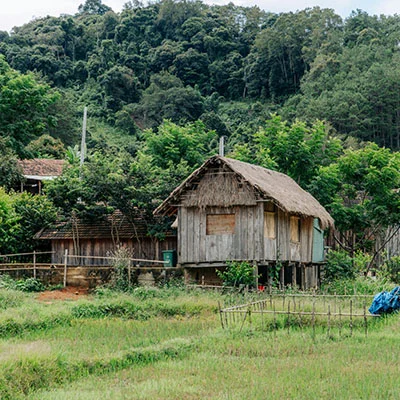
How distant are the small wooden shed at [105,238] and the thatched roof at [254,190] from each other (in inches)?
109

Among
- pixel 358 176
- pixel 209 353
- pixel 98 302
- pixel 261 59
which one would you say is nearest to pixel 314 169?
pixel 358 176

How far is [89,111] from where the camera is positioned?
225 feet

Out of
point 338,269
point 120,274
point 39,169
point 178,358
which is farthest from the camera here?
point 39,169

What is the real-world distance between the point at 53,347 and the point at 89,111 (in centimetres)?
5640

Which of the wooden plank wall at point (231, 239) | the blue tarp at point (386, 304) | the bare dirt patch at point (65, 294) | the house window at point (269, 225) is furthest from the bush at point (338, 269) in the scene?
the blue tarp at point (386, 304)

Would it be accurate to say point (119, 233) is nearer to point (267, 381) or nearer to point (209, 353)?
point (209, 353)

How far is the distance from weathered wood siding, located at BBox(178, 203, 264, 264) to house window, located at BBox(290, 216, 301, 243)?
2.70 m

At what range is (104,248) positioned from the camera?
94.0ft

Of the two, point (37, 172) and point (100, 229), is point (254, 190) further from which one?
point (37, 172)

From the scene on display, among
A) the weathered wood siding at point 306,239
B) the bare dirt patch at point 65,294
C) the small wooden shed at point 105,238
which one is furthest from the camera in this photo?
the small wooden shed at point 105,238

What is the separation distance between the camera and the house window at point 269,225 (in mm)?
24122

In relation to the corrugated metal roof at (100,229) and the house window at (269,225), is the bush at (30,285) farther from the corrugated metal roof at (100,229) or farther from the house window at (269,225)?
the house window at (269,225)

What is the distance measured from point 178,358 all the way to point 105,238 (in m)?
15.4

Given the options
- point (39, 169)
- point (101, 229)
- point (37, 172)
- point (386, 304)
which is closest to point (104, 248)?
point (101, 229)
